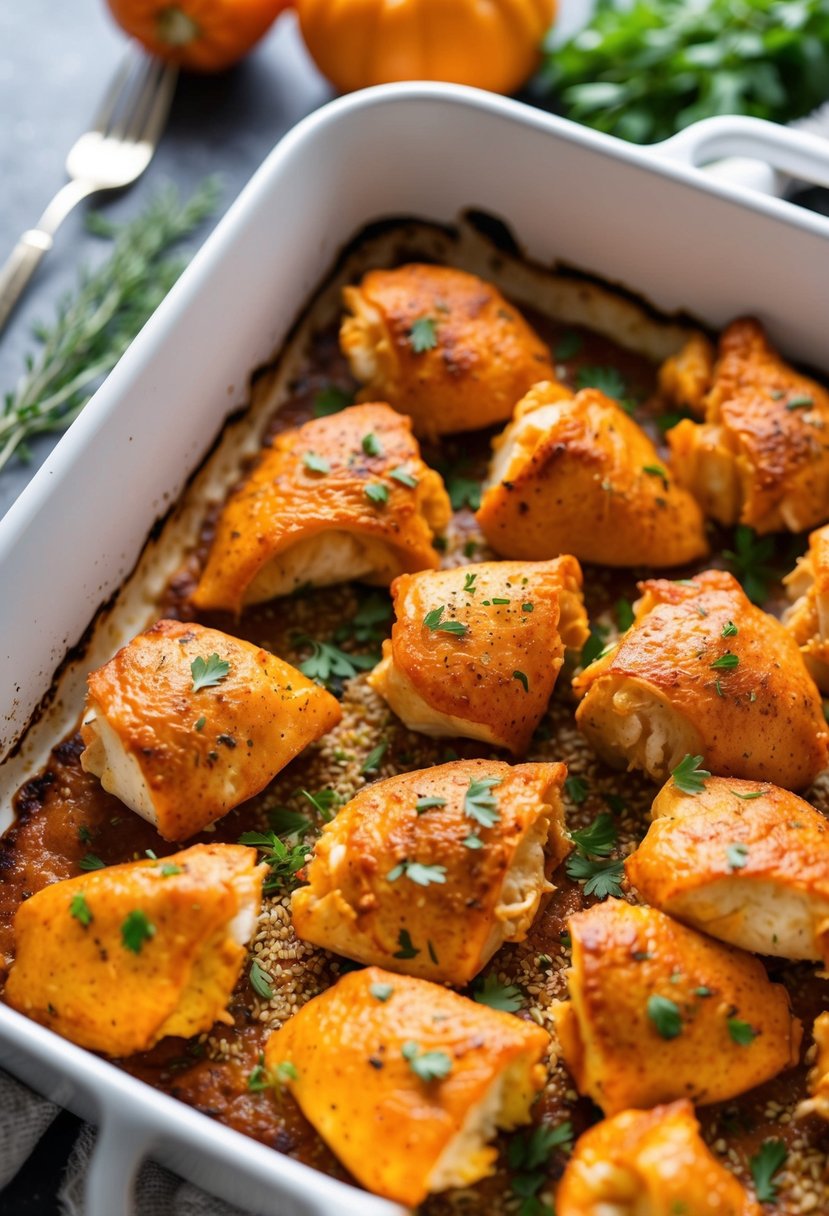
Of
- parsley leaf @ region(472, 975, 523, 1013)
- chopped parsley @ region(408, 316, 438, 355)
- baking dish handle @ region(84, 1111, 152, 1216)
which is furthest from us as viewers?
chopped parsley @ region(408, 316, 438, 355)

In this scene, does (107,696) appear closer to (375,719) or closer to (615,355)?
(375,719)

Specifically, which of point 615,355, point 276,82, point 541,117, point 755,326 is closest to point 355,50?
point 276,82

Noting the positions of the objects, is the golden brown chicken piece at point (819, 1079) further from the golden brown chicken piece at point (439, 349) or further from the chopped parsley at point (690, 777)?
the golden brown chicken piece at point (439, 349)

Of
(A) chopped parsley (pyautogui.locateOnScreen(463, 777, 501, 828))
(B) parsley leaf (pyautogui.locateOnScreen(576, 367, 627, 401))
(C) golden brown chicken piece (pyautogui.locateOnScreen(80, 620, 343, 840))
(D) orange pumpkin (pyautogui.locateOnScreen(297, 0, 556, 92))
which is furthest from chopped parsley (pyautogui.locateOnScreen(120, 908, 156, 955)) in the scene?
(D) orange pumpkin (pyautogui.locateOnScreen(297, 0, 556, 92))

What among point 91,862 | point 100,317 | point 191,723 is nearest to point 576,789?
point 191,723

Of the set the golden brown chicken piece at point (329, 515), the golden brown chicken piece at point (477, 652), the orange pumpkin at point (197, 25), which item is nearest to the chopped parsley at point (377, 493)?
the golden brown chicken piece at point (329, 515)

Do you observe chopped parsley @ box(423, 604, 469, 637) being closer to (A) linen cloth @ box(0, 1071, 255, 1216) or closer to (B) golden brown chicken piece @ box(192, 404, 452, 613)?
(B) golden brown chicken piece @ box(192, 404, 452, 613)

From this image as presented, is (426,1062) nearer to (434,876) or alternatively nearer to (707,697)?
(434,876)
